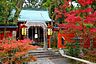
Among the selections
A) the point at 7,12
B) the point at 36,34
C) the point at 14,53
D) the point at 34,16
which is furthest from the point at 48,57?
the point at 34,16

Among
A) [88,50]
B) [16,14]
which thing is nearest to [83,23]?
[88,50]

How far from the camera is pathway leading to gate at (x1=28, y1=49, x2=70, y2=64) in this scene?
16617mm

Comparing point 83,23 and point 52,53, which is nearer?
point 83,23

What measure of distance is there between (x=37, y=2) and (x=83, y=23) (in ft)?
77.8

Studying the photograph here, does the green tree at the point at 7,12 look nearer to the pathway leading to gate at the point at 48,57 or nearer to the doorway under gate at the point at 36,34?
the doorway under gate at the point at 36,34

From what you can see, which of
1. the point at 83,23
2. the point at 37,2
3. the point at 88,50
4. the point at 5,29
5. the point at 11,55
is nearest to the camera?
the point at 11,55

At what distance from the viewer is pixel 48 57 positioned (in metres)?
18.4

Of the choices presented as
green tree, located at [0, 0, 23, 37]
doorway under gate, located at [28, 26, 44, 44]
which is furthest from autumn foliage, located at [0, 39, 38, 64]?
doorway under gate, located at [28, 26, 44, 44]

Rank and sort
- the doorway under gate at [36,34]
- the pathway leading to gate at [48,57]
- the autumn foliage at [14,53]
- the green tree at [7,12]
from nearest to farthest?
the autumn foliage at [14,53] → the pathway leading to gate at [48,57] → the green tree at [7,12] → the doorway under gate at [36,34]

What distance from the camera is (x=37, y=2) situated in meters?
38.8

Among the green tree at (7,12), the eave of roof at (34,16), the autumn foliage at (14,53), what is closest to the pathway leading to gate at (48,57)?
the autumn foliage at (14,53)

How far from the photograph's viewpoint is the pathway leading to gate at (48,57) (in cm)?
1662

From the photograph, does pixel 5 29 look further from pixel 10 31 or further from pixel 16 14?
pixel 16 14

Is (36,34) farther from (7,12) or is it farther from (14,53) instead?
(14,53)
